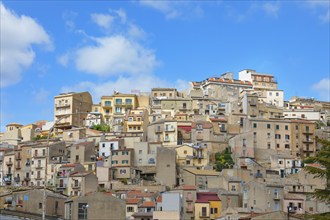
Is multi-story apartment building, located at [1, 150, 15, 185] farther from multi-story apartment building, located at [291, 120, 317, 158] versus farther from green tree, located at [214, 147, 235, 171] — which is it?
multi-story apartment building, located at [291, 120, 317, 158]

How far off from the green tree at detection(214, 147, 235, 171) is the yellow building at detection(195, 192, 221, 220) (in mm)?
15899

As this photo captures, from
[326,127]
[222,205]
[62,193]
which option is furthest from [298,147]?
[62,193]

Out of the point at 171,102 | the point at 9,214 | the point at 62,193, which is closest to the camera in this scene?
the point at 9,214

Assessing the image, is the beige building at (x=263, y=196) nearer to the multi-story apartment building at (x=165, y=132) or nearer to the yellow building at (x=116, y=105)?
the multi-story apartment building at (x=165, y=132)

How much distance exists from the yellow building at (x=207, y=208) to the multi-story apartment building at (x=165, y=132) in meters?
24.3

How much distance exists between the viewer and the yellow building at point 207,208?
74.2m

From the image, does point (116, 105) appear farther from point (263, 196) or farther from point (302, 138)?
point (263, 196)

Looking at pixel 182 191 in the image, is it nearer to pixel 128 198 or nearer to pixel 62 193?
pixel 128 198

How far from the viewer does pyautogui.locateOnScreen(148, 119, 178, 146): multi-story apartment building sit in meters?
99.5

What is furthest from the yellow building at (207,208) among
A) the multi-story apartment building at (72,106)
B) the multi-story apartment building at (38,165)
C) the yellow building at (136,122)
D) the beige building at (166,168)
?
the multi-story apartment building at (72,106)

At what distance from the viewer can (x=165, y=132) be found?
328 ft

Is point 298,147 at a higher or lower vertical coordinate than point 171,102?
lower

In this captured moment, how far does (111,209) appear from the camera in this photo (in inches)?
2785

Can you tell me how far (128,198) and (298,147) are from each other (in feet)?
113
